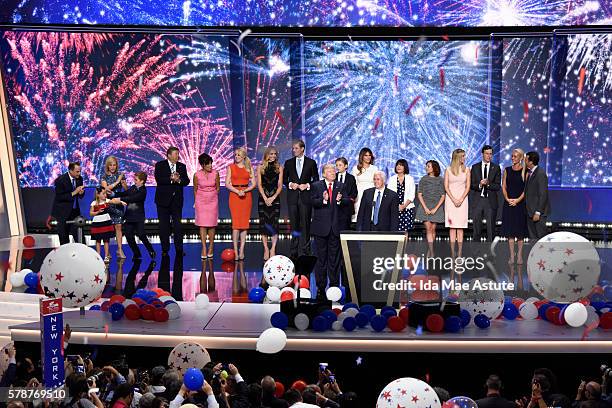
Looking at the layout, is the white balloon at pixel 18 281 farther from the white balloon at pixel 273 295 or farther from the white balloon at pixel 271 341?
the white balloon at pixel 271 341

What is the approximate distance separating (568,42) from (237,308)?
29.6ft

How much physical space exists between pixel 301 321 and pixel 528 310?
78.1 inches

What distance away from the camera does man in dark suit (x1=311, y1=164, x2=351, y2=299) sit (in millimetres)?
9398

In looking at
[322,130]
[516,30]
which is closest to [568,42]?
[516,30]

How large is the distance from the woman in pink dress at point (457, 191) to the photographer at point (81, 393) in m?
6.25

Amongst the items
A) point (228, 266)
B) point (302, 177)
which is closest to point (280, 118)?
point (228, 266)

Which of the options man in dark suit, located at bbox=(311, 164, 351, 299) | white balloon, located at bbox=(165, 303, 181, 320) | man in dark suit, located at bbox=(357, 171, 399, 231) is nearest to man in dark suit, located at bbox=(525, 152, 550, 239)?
man in dark suit, located at bbox=(357, 171, 399, 231)

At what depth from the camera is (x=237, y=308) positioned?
27.6 ft

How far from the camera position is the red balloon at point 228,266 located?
35.5 feet

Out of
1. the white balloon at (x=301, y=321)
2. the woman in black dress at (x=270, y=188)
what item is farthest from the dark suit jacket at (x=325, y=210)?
the white balloon at (x=301, y=321)

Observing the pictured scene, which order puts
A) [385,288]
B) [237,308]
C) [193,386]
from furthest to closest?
[237,308] → [385,288] → [193,386]

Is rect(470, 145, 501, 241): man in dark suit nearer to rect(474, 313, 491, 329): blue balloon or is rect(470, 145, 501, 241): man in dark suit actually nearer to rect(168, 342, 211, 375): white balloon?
rect(474, 313, 491, 329): blue balloon

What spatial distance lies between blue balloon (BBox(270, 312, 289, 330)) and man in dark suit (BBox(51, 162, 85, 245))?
504 cm

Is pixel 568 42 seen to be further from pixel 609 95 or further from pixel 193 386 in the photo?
pixel 193 386
